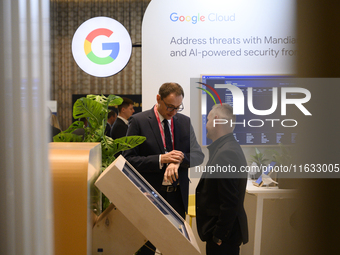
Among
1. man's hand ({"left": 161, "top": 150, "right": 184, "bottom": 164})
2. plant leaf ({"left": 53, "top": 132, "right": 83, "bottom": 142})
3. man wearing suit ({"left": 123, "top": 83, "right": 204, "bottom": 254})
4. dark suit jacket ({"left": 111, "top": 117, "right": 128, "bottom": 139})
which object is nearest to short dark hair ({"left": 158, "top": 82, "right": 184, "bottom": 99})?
man wearing suit ({"left": 123, "top": 83, "right": 204, "bottom": 254})

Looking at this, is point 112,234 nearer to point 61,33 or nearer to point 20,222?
point 20,222

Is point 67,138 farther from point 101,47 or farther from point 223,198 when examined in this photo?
point 101,47

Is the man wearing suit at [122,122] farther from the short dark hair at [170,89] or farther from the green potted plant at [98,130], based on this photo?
the green potted plant at [98,130]

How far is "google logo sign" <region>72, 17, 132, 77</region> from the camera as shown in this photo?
2.99m

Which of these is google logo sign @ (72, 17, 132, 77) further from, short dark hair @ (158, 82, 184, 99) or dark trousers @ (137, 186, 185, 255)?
dark trousers @ (137, 186, 185, 255)

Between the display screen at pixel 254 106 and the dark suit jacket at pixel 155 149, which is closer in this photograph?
the display screen at pixel 254 106

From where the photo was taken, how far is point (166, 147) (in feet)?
7.45

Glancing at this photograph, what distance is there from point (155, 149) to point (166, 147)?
0.09m

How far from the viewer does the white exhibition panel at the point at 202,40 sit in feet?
8.70

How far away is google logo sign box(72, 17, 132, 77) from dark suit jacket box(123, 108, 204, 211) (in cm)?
99

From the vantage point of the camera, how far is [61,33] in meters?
6.75

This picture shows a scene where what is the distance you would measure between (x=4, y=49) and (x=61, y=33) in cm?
683

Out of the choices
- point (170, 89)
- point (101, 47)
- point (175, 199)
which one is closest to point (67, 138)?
point (170, 89)

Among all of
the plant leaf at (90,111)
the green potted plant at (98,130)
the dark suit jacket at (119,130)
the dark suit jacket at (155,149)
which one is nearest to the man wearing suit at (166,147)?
the dark suit jacket at (155,149)
